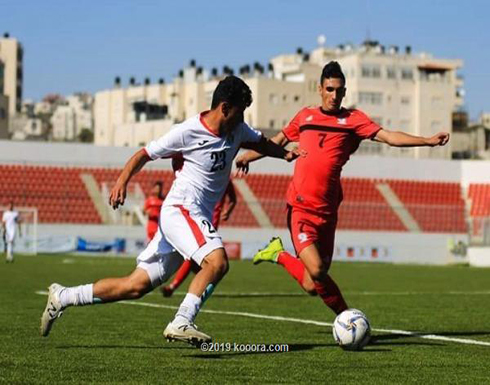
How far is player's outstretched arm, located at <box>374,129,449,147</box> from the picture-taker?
10250mm

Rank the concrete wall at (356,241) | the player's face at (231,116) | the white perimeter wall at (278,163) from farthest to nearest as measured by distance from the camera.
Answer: the white perimeter wall at (278,163) → the concrete wall at (356,241) → the player's face at (231,116)

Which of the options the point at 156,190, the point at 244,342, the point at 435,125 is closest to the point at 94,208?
the point at 156,190

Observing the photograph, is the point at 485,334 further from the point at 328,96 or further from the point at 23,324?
the point at 23,324

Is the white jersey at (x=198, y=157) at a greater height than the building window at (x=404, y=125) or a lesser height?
greater

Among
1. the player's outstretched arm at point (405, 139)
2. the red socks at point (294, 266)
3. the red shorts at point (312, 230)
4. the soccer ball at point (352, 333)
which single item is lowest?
the soccer ball at point (352, 333)

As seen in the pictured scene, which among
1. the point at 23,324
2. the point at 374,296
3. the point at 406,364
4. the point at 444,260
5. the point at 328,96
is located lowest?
the point at 444,260

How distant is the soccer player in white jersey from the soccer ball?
1.26m

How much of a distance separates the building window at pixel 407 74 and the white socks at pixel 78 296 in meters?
118

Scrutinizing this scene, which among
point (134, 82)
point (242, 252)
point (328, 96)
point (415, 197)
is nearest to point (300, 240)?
point (328, 96)

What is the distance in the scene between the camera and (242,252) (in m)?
49.6

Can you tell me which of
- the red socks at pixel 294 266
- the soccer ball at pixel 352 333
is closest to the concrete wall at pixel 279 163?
the red socks at pixel 294 266

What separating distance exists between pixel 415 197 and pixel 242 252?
17891 mm

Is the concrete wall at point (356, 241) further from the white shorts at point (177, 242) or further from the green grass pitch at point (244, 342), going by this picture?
the white shorts at point (177, 242)

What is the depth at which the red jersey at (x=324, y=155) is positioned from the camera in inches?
437
